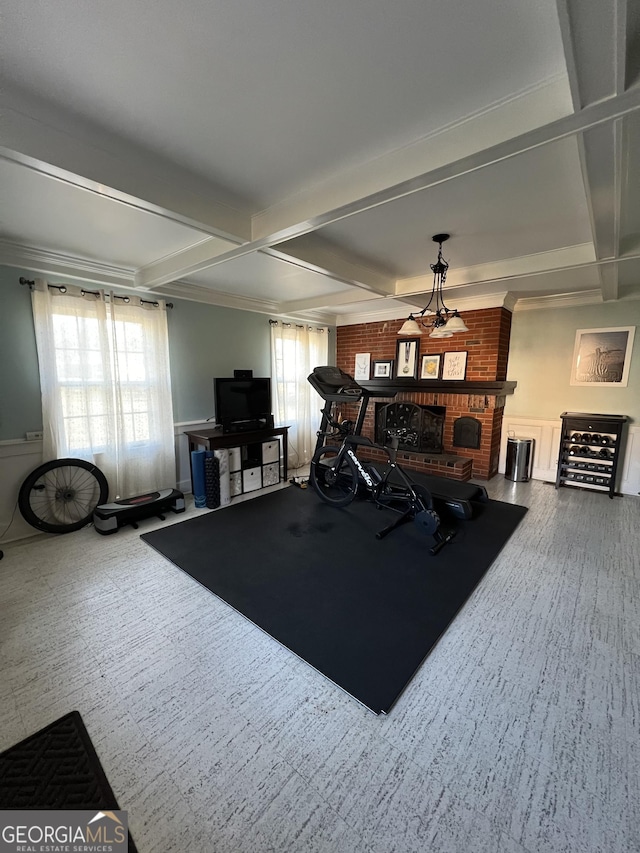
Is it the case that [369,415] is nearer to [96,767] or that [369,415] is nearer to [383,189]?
[383,189]

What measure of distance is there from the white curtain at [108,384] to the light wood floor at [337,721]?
53.8 inches

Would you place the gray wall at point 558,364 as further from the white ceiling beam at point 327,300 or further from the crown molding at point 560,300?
the white ceiling beam at point 327,300

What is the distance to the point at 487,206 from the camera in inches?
84.0

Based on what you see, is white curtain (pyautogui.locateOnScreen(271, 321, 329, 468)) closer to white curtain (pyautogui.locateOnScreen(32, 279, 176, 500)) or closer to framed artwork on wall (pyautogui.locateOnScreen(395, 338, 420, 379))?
framed artwork on wall (pyautogui.locateOnScreen(395, 338, 420, 379))

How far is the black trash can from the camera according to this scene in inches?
184

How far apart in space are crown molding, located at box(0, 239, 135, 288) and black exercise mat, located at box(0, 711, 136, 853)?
336cm

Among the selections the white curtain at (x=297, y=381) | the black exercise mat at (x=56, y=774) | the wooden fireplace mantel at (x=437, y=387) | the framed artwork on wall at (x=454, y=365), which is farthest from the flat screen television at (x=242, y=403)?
the black exercise mat at (x=56, y=774)

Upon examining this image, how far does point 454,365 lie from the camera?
4.90 meters

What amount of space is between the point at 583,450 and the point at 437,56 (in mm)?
4604

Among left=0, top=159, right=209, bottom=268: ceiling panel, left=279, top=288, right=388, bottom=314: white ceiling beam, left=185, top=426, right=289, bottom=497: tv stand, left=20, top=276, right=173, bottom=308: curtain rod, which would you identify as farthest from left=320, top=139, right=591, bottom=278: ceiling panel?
left=185, top=426, right=289, bottom=497: tv stand

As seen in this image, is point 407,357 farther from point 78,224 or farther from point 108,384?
point 78,224

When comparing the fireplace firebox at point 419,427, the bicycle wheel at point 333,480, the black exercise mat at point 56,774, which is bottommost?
the black exercise mat at point 56,774

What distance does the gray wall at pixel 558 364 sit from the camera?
411 centimetres

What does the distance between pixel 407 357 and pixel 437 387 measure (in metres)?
0.73
